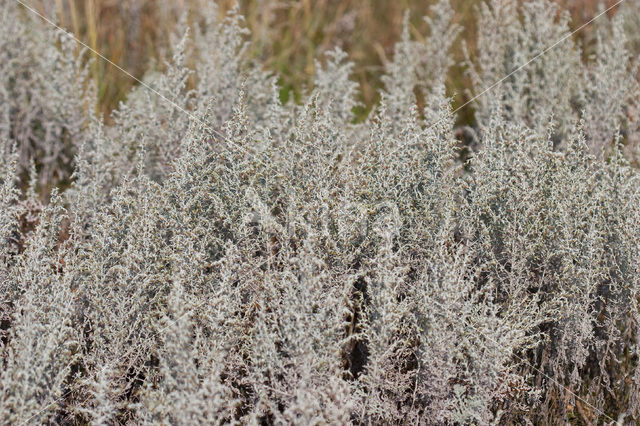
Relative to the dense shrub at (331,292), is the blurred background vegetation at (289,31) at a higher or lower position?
higher

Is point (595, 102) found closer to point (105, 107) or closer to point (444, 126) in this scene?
point (444, 126)

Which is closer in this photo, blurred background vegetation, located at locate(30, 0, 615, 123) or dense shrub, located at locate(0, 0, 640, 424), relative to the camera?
dense shrub, located at locate(0, 0, 640, 424)

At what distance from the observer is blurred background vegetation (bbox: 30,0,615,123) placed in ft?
15.7

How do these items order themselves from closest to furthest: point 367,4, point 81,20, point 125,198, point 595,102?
point 125,198
point 595,102
point 81,20
point 367,4

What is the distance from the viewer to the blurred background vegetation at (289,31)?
477 centimetres

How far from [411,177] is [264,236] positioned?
0.62 meters

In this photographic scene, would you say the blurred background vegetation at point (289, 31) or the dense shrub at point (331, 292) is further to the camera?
the blurred background vegetation at point (289, 31)

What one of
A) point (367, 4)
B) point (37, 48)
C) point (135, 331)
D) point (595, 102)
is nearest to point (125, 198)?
point (135, 331)

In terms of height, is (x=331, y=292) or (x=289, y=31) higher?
(x=289, y=31)

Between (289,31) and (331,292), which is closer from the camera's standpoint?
(331,292)

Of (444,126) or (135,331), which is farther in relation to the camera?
(444,126)

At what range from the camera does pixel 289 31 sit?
5.40 metres

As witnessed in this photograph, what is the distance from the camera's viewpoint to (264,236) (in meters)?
2.38

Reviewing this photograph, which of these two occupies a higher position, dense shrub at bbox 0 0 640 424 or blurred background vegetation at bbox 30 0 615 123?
blurred background vegetation at bbox 30 0 615 123
